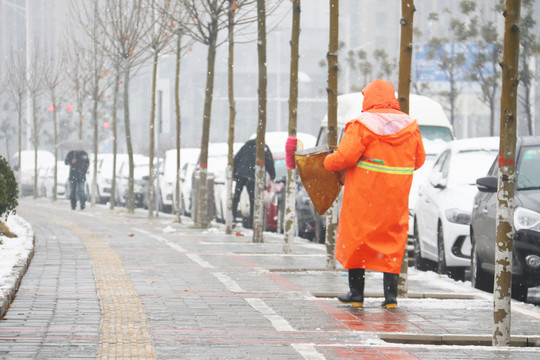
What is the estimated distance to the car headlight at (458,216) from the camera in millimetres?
12803

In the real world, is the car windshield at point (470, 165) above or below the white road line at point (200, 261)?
above

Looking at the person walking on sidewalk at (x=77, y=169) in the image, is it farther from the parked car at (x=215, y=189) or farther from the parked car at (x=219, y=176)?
the parked car at (x=215, y=189)

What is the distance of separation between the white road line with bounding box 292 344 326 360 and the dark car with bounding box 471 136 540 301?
120 inches

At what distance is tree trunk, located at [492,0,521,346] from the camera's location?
7.23 m

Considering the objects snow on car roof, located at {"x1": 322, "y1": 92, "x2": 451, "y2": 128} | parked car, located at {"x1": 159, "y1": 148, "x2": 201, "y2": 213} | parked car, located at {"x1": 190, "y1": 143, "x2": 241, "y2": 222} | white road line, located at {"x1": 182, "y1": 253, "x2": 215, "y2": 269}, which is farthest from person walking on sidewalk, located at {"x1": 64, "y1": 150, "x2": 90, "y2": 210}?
white road line, located at {"x1": 182, "y1": 253, "x2": 215, "y2": 269}

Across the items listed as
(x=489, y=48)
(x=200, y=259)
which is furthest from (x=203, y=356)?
(x=489, y=48)

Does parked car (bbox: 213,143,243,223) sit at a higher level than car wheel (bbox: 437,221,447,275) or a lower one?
higher

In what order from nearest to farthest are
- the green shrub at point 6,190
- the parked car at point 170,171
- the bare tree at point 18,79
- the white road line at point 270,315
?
the white road line at point 270,315
the green shrub at point 6,190
the parked car at point 170,171
the bare tree at point 18,79

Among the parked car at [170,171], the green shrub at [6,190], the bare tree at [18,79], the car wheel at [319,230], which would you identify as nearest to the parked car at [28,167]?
the bare tree at [18,79]

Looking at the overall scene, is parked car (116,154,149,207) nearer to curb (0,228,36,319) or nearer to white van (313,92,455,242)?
white van (313,92,455,242)

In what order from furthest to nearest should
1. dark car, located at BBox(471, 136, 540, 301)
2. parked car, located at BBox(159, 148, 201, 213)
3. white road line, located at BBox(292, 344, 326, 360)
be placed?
parked car, located at BBox(159, 148, 201, 213) → dark car, located at BBox(471, 136, 540, 301) → white road line, located at BBox(292, 344, 326, 360)

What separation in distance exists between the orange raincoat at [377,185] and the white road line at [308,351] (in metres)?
1.83

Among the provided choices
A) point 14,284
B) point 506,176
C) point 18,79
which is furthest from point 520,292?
point 18,79

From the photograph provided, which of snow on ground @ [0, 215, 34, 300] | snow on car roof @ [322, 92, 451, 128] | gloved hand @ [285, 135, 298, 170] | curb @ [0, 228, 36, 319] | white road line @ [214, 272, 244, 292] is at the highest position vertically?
snow on car roof @ [322, 92, 451, 128]
